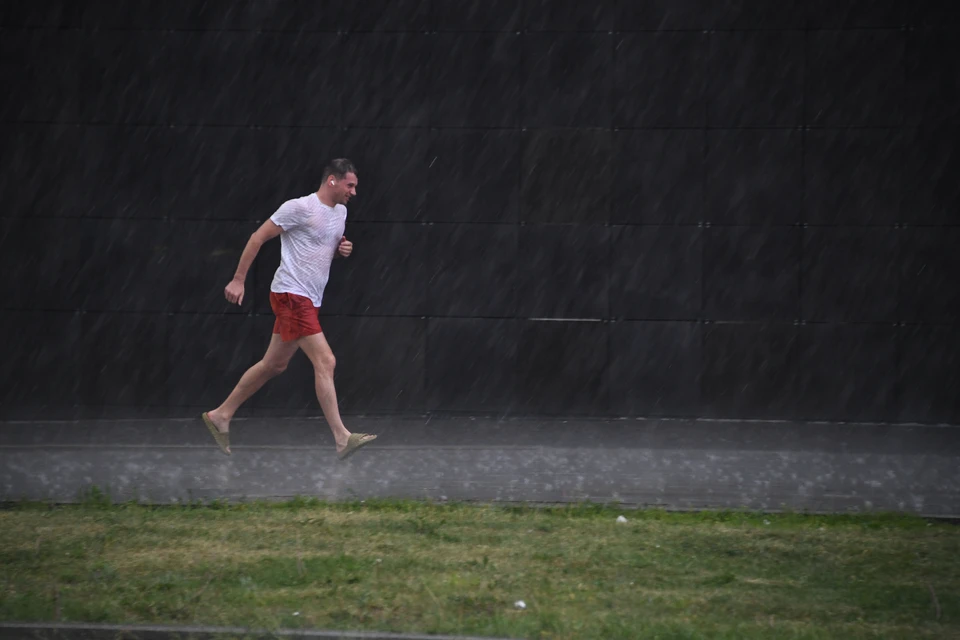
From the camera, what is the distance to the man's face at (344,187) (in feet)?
31.9

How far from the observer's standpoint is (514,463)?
383 inches

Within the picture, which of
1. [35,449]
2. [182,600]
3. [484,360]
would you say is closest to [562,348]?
[484,360]

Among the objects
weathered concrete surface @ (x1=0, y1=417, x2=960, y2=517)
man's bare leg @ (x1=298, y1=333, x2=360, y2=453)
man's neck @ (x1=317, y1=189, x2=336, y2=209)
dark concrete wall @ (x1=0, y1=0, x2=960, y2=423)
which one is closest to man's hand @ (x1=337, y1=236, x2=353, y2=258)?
man's neck @ (x1=317, y1=189, x2=336, y2=209)

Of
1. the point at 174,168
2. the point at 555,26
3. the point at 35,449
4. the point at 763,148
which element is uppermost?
the point at 555,26

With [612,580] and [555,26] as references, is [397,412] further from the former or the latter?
[612,580]

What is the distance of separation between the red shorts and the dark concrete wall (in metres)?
2.38

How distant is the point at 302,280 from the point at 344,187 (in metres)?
0.75

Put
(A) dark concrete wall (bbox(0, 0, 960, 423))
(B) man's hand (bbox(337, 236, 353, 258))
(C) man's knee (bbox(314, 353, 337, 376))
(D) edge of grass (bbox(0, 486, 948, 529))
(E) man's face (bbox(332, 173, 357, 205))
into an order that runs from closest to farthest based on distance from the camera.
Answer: (D) edge of grass (bbox(0, 486, 948, 529))
(C) man's knee (bbox(314, 353, 337, 376))
(E) man's face (bbox(332, 173, 357, 205))
(B) man's hand (bbox(337, 236, 353, 258))
(A) dark concrete wall (bbox(0, 0, 960, 423))

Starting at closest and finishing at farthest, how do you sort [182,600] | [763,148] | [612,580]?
[182,600] < [612,580] < [763,148]

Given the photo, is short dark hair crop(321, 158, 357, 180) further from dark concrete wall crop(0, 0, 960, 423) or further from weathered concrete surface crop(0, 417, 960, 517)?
dark concrete wall crop(0, 0, 960, 423)

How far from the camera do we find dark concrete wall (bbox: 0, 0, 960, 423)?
11992 mm

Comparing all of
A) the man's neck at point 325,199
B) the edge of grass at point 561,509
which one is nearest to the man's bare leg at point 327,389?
the man's neck at point 325,199

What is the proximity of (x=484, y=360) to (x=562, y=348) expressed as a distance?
723mm

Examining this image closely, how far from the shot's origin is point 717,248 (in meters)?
12.1
